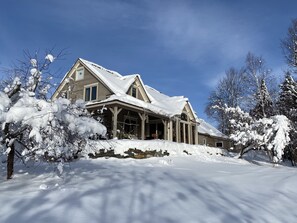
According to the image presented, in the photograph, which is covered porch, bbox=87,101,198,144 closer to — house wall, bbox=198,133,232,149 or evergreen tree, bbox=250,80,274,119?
house wall, bbox=198,133,232,149

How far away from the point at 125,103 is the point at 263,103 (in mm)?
14693

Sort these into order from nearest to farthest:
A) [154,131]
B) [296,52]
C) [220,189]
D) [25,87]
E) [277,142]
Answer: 1. [220,189]
2. [25,87]
3. [277,142]
4. [296,52]
5. [154,131]

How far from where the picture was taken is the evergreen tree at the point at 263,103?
27141 mm

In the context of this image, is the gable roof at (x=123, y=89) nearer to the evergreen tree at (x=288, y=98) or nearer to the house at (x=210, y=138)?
the house at (x=210, y=138)

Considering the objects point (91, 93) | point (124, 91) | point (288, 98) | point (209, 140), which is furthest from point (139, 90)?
point (209, 140)

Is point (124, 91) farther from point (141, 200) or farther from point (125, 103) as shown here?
point (141, 200)

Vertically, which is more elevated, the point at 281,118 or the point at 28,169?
the point at 281,118

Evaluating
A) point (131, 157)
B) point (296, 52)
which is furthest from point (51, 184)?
point (296, 52)

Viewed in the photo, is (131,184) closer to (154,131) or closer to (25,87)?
(25,87)

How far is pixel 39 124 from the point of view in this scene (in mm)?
5746

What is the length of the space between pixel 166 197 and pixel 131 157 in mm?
10985

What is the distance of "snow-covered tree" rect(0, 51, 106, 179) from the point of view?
19.0 ft

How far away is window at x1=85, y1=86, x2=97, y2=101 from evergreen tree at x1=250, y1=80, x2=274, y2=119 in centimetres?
1470

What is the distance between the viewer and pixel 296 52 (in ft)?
78.9
